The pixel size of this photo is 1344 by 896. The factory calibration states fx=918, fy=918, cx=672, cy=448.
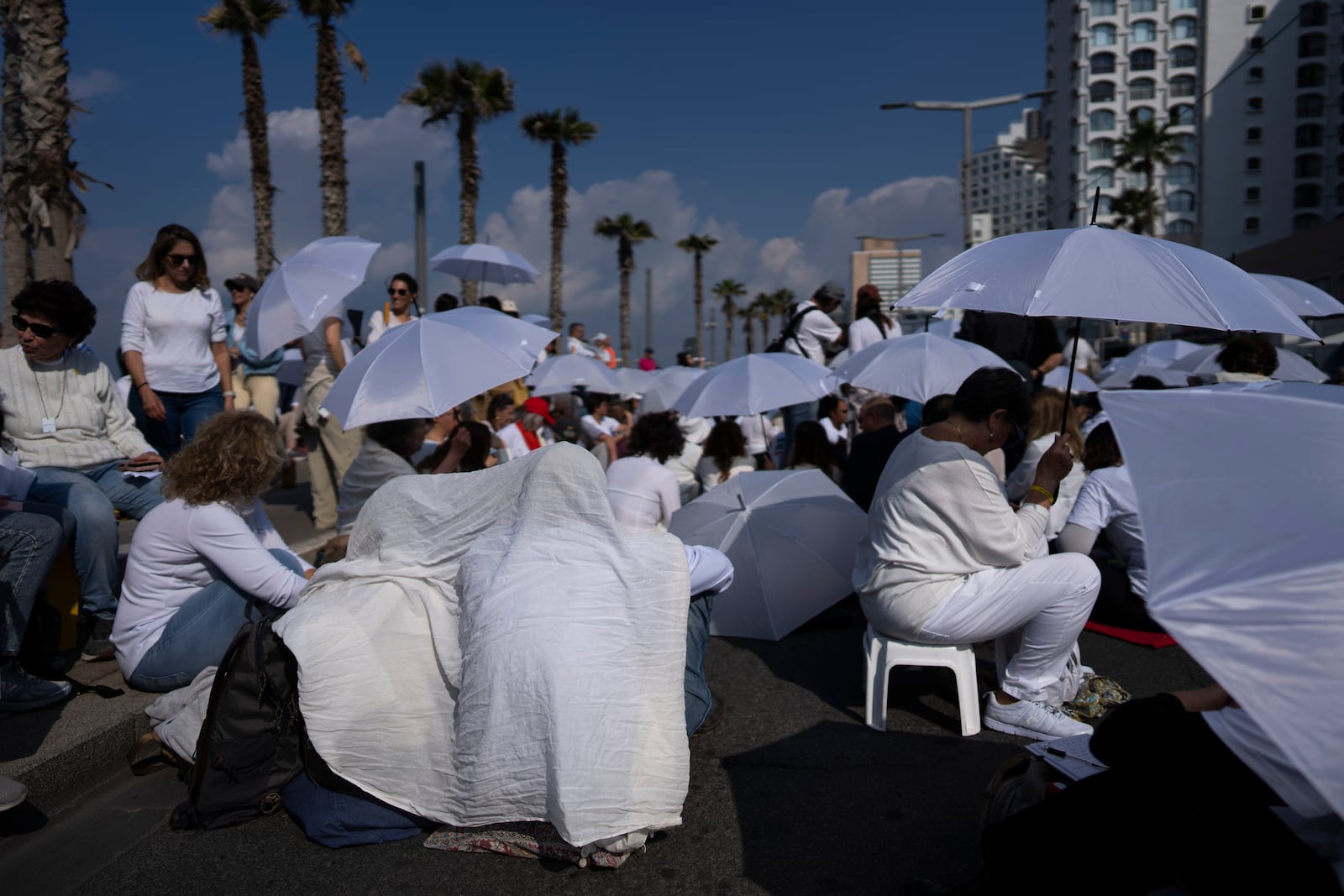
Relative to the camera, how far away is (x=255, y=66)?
2003 cm

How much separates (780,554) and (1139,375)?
21.9 ft

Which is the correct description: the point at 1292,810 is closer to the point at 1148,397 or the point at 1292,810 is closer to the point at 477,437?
the point at 1148,397

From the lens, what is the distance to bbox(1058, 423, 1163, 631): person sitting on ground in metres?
5.33

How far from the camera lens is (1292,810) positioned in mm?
1891

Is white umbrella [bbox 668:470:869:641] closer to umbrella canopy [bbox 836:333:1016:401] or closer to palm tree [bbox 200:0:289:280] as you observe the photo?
umbrella canopy [bbox 836:333:1016:401]

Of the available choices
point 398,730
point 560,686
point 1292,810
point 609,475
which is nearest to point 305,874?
point 398,730

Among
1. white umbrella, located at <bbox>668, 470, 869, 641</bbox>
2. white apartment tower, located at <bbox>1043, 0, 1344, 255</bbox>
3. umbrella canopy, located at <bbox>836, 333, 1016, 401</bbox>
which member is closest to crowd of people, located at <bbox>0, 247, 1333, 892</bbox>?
white umbrella, located at <bbox>668, 470, 869, 641</bbox>

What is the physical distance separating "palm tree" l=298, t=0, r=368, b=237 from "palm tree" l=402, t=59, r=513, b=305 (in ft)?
21.0

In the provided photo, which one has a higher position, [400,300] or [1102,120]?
[1102,120]

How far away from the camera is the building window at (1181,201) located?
7562 cm

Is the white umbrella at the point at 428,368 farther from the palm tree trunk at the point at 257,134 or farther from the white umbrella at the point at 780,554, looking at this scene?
the palm tree trunk at the point at 257,134

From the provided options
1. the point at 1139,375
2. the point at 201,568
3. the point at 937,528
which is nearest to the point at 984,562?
the point at 937,528

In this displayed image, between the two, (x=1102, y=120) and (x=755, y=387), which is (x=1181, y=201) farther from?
(x=755, y=387)

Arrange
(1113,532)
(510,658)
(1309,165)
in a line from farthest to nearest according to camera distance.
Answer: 1. (1309,165)
2. (1113,532)
3. (510,658)
